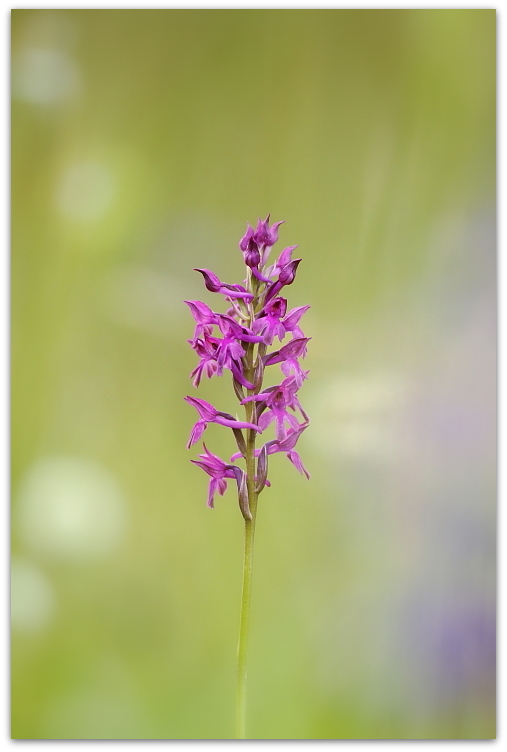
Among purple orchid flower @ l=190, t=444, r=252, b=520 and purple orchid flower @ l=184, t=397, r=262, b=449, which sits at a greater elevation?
purple orchid flower @ l=184, t=397, r=262, b=449

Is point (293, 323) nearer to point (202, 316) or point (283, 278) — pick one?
point (283, 278)

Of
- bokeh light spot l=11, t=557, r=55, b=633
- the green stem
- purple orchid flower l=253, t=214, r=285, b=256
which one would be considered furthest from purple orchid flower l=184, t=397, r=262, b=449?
bokeh light spot l=11, t=557, r=55, b=633

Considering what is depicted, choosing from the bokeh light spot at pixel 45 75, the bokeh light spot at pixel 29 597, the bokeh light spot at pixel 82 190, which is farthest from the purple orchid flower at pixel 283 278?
the bokeh light spot at pixel 29 597

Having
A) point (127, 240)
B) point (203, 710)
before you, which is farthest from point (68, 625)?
point (127, 240)

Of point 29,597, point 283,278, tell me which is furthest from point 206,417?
point 29,597

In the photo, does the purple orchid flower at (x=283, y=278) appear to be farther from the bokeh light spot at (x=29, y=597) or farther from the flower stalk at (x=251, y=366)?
the bokeh light spot at (x=29, y=597)

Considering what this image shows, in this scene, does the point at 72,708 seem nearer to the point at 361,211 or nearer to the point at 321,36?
the point at 361,211

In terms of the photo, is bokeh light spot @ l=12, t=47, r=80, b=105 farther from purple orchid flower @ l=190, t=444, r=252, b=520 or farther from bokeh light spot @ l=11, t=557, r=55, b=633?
bokeh light spot @ l=11, t=557, r=55, b=633
